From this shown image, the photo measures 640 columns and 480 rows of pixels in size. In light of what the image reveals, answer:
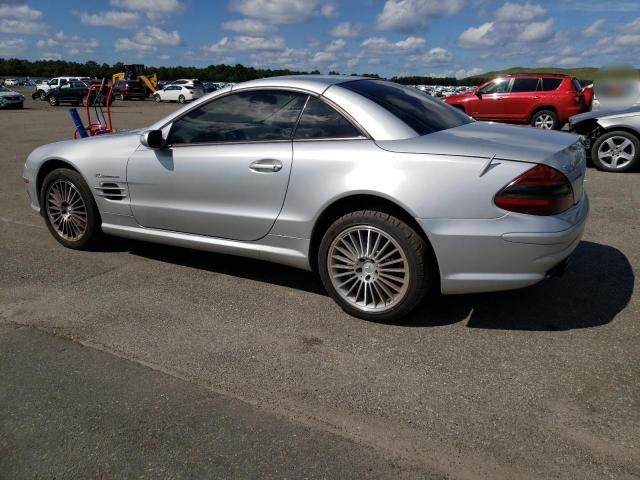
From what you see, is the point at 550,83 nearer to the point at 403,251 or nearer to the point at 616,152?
the point at 616,152

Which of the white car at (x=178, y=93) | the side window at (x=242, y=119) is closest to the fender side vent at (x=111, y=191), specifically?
the side window at (x=242, y=119)

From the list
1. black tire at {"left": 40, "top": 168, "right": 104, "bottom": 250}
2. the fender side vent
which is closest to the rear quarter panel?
the fender side vent

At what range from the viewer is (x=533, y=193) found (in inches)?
116

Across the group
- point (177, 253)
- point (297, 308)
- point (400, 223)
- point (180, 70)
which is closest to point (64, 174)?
point (177, 253)

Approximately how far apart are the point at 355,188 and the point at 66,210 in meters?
3.03

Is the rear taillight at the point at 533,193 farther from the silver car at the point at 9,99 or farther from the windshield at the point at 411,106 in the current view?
the silver car at the point at 9,99

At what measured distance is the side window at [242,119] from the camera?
3.69 m

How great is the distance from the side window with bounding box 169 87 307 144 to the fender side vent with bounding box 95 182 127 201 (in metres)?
0.67

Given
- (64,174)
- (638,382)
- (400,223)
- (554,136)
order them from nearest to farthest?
1. (638,382)
2. (400,223)
3. (554,136)
4. (64,174)

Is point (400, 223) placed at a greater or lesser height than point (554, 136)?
lesser

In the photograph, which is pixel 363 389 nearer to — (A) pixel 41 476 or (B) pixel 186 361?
(B) pixel 186 361

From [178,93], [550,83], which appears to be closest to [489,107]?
[550,83]

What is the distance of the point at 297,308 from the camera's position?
3.71 m

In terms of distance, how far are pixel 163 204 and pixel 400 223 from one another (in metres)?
1.97
